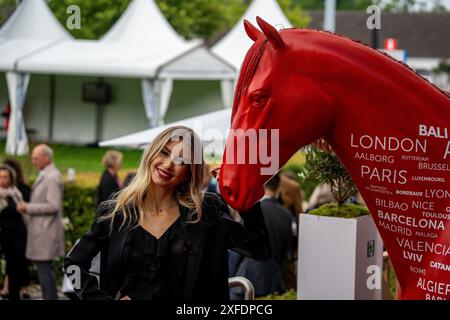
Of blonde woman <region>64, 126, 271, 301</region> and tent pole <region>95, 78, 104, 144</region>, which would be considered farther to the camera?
tent pole <region>95, 78, 104, 144</region>

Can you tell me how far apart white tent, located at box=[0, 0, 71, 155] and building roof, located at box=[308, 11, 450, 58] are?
32.9 meters

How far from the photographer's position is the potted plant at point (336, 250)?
159 inches

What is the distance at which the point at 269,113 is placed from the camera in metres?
2.94

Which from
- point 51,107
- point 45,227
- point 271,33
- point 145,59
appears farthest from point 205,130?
point 51,107

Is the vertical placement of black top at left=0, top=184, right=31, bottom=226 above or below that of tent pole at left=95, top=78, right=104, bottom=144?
below

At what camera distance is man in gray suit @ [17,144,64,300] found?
341 inches

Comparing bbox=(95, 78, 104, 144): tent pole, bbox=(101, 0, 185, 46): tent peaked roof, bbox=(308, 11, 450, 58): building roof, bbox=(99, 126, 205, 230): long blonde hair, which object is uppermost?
bbox=(308, 11, 450, 58): building roof

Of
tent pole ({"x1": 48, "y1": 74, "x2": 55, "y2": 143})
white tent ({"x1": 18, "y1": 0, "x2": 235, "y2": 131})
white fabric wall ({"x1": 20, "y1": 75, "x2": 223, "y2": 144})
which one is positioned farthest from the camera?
tent pole ({"x1": 48, "y1": 74, "x2": 55, "y2": 143})

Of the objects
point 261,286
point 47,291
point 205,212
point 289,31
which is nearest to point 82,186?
point 47,291

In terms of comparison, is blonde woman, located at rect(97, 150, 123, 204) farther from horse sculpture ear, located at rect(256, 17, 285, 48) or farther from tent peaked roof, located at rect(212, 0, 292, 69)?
tent peaked roof, located at rect(212, 0, 292, 69)

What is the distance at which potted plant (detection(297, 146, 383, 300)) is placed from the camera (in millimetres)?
4031

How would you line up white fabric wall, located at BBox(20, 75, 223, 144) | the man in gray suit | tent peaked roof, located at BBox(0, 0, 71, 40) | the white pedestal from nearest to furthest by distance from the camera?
the white pedestal, the man in gray suit, tent peaked roof, located at BBox(0, 0, 71, 40), white fabric wall, located at BBox(20, 75, 223, 144)

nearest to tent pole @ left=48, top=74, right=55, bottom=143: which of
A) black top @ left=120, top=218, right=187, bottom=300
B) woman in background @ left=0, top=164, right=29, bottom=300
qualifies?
woman in background @ left=0, top=164, right=29, bottom=300

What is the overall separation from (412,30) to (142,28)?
127ft
